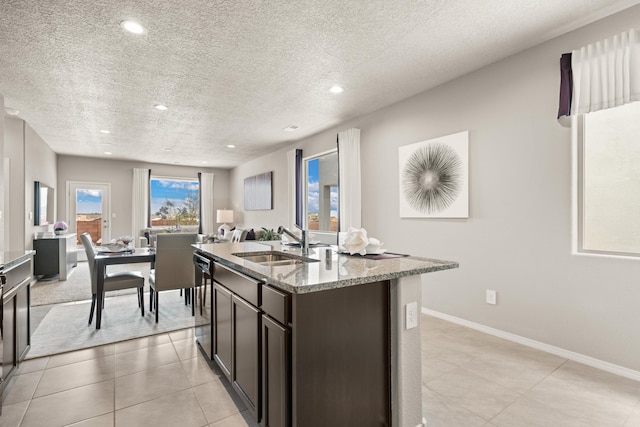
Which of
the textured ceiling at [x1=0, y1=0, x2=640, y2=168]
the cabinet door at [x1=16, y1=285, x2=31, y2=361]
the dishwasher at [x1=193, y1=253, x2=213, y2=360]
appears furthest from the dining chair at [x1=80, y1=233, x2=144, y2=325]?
the textured ceiling at [x1=0, y1=0, x2=640, y2=168]

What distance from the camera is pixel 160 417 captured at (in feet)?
5.81

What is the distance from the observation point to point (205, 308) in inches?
96.3

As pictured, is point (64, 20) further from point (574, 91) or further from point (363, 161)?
point (574, 91)

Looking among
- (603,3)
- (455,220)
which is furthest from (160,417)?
(603,3)

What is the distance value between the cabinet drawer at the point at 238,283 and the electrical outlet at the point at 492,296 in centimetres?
243

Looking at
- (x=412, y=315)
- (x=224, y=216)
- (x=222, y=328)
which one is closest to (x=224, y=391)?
(x=222, y=328)

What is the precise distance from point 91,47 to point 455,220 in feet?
12.3

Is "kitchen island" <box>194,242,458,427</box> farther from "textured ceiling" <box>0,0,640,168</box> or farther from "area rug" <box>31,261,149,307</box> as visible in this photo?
"area rug" <box>31,261,149,307</box>

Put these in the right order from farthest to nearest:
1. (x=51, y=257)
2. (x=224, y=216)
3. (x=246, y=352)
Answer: (x=224, y=216) < (x=51, y=257) < (x=246, y=352)

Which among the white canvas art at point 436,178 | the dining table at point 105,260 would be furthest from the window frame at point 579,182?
the dining table at point 105,260

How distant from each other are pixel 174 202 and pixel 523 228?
340 inches

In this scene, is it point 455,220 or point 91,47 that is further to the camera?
point 455,220

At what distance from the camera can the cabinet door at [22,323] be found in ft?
7.21

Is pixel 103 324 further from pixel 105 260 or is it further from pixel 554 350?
pixel 554 350
